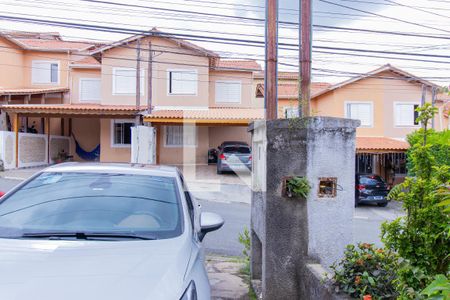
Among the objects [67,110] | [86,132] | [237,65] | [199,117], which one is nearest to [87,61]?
[86,132]

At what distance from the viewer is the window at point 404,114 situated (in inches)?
994

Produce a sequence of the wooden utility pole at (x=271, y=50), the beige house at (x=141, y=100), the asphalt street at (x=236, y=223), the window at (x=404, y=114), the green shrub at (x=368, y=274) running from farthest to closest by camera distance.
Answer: the window at (x=404, y=114), the beige house at (x=141, y=100), the asphalt street at (x=236, y=223), the wooden utility pole at (x=271, y=50), the green shrub at (x=368, y=274)

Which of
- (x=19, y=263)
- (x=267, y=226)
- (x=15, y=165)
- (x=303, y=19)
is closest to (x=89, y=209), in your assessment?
(x=19, y=263)

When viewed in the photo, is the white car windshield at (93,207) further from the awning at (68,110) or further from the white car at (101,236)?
the awning at (68,110)

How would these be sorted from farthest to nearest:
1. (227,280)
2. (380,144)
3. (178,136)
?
(178,136) → (380,144) → (227,280)

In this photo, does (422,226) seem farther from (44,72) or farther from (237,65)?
(44,72)

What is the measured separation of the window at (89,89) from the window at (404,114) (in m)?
19.0

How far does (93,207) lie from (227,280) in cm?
266

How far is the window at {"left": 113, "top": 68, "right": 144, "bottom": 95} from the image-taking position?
24156mm

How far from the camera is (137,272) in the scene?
2.43 meters

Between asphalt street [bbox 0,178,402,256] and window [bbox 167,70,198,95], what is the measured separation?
9504 mm

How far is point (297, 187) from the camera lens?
3.97 meters

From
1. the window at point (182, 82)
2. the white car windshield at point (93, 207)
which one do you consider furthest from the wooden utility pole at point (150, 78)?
the white car windshield at point (93, 207)

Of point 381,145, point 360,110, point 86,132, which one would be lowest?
point 381,145
